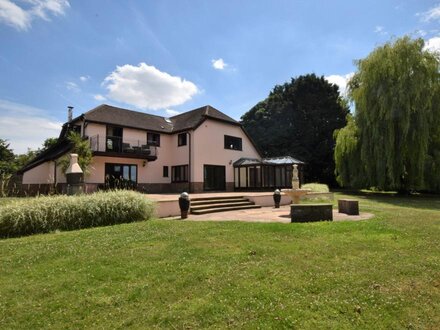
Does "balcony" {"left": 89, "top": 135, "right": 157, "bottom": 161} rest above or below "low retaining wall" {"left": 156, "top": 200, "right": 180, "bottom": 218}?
above

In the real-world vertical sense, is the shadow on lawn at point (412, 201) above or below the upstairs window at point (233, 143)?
below

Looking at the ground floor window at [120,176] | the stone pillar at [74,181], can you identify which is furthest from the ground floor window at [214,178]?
the stone pillar at [74,181]

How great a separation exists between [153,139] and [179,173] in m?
3.42

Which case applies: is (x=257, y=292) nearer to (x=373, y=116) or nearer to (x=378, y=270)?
(x=378, y=270)

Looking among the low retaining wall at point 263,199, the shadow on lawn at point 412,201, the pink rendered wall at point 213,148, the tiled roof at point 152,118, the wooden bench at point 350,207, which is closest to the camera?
the wooden bench at point 350,207

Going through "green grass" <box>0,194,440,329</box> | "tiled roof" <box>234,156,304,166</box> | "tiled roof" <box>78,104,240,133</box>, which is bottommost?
"green grass" <box>0,194,440,329</box>

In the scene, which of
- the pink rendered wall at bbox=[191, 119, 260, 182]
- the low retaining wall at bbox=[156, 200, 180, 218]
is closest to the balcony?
the pink rendered wall at bbox=[191, 119, 260, 182]

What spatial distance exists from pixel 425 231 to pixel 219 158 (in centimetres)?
1849

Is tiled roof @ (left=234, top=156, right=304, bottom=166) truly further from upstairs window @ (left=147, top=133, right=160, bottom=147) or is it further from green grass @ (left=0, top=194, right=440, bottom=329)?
green grass @ (left=0, top=194, right=440, bottom=329)

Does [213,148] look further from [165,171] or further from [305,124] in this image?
[305,124]

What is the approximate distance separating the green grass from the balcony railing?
13.5 m

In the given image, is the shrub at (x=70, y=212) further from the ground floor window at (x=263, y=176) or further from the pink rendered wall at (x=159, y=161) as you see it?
the ground floor window at (x=263, y=176)

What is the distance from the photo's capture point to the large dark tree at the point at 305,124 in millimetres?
35219

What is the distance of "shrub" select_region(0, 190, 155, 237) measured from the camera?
25.0ft
